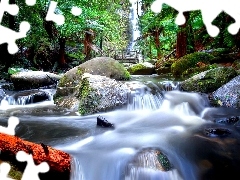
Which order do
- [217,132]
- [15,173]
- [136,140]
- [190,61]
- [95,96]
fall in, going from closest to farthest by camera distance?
[15,173] < [217,132] < [136,140] < [95,96] < [190,61]

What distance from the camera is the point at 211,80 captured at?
6.83 m

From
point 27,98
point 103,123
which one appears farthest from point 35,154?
→ point 27,98

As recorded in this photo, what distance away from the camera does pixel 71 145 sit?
174 inches

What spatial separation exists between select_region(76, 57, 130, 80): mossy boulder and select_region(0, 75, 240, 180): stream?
197 cm

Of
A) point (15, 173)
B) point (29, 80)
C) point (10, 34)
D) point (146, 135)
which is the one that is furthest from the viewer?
point (29, 80)

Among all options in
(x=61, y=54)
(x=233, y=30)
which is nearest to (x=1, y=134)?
(x=233, y=30)

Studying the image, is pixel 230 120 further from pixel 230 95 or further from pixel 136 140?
pixel 136 140

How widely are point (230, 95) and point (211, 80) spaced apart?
882 millimetres

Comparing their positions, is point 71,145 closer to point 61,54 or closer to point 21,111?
point 21,111

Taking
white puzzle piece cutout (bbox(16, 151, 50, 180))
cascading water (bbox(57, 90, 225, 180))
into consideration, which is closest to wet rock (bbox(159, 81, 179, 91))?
cascading water (bbox(57, 90, 225, 180))

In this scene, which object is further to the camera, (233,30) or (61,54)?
(61,54)

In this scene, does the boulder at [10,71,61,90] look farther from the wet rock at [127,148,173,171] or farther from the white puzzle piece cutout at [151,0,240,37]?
the white puzzle piece cutout at [151,0,240,37]

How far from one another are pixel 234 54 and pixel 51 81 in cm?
634

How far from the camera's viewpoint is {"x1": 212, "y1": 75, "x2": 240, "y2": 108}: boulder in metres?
5.89
